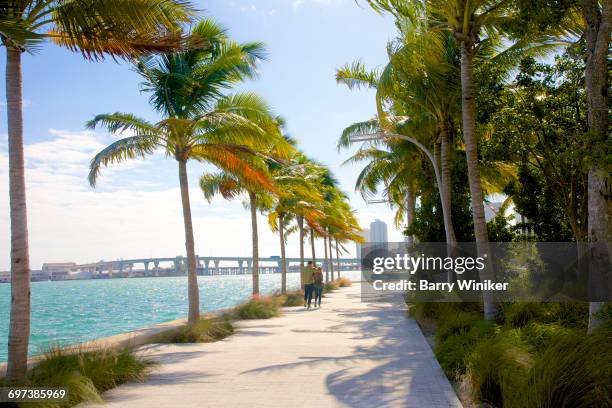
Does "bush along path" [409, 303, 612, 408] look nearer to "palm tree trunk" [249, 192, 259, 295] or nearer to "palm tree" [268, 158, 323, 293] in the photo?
"palm tree" [268, 158, 323, 293]

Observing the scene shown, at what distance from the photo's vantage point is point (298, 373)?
8.42 metres

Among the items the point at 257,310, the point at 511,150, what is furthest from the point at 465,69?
the point at 257,310

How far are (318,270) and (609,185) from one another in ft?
50.6

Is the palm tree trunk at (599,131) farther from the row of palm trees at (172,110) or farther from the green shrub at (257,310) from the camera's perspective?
the green shrub at (257,310)

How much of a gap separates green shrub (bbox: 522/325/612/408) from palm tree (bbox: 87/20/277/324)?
9.29m

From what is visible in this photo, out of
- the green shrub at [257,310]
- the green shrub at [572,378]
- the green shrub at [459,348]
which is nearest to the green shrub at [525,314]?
the green shrub at [459,348]

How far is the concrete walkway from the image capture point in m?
6.68

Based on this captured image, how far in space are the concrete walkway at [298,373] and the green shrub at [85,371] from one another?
0.71ft

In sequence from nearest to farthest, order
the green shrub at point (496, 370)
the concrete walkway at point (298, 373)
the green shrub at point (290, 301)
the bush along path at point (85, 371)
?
the green shrub at point (496, 370) → the bush along path at point (85, 371) → the concrete walkway at point (298, 373) → the green shrub at point (290, 301)

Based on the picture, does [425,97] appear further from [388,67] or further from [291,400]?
[291,400]

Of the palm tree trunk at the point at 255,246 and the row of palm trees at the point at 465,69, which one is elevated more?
the row of palm trees at the point at 465,69

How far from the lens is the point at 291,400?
669 cm

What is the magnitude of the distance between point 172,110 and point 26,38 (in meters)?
7.50

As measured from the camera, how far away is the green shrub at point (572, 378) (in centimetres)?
502
